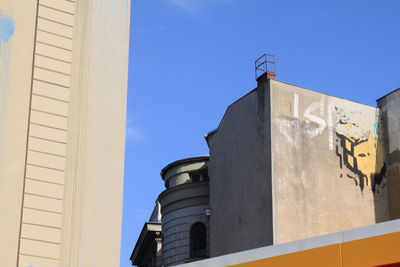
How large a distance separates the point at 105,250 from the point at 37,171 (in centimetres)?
186

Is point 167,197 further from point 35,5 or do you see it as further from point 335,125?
point 35,5

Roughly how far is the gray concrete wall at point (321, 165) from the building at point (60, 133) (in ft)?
53.3

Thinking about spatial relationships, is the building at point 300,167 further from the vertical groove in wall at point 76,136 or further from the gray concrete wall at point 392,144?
the vertical groove in wall at point 76,136

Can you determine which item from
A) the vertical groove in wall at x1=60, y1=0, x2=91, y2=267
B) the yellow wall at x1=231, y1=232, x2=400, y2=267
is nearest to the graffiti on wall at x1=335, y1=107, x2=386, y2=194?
the vertical groove in wall at x1=60, y1=0, x2=91, y2=267

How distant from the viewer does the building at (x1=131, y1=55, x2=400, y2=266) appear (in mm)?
31172

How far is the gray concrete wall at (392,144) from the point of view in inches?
1318

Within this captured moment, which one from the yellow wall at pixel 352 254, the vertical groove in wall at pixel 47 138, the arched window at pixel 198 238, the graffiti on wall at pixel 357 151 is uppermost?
the graffiti on wall at pixel 357 151

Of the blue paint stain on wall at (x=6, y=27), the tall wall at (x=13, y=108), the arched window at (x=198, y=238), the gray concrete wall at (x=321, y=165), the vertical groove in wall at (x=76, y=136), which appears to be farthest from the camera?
the arched window at (x=198, y=238)

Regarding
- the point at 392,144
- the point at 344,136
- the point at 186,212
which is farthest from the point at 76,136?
the point at 186,212

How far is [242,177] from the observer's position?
1309 inches

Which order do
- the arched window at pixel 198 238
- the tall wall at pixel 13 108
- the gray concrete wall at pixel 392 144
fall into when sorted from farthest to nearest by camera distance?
the arched window at pixel 198 238, the gray concrete wall at pixel 392 144, the tall wall at pixel 13 108

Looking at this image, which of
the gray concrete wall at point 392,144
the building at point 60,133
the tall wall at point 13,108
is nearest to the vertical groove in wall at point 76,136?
the building at point 60,133

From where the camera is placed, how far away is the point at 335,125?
33094 millimetres

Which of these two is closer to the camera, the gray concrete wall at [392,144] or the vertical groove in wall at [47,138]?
the vertical groove in wall at [47,138]
